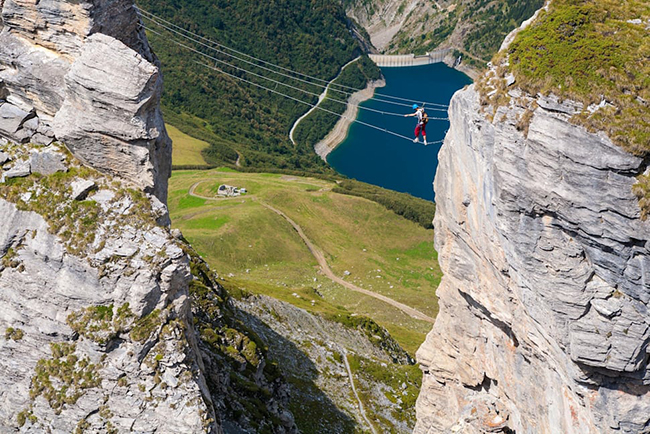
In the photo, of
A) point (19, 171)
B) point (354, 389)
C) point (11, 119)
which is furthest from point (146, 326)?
point (354, 389)

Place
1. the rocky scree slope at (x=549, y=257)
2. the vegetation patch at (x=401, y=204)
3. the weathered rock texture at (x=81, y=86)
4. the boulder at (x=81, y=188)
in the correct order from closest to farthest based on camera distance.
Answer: the rocky scree slope at (x=549, y=257) < the boulder at (x=81, y=188) < the weathered rock texture at (x=81, y=86) < the vegetation patch at (x=401, y=204)

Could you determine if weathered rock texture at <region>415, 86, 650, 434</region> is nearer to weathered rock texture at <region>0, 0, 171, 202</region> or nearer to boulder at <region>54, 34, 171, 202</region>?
boulder at <region>54, 34, 171, 202</region>

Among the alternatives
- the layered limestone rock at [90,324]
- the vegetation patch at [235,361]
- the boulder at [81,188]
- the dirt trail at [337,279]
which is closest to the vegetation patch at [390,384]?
the vegetation patch at [235,361]

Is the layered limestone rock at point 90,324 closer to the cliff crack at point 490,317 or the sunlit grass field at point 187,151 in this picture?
the cliff crack at point 490,317

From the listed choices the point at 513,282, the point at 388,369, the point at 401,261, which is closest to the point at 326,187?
the point at 401,261

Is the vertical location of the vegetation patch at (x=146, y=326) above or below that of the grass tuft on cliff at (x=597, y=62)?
below

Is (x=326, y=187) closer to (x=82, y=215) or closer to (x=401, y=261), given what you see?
(x=401, y=261)

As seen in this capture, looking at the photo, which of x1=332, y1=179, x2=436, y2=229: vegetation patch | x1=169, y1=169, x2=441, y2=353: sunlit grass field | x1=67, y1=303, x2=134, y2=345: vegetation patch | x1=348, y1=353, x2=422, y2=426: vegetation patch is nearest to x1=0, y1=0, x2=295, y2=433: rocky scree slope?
x1=67, y1=303, x2=134, y2=345: vegetation patch
